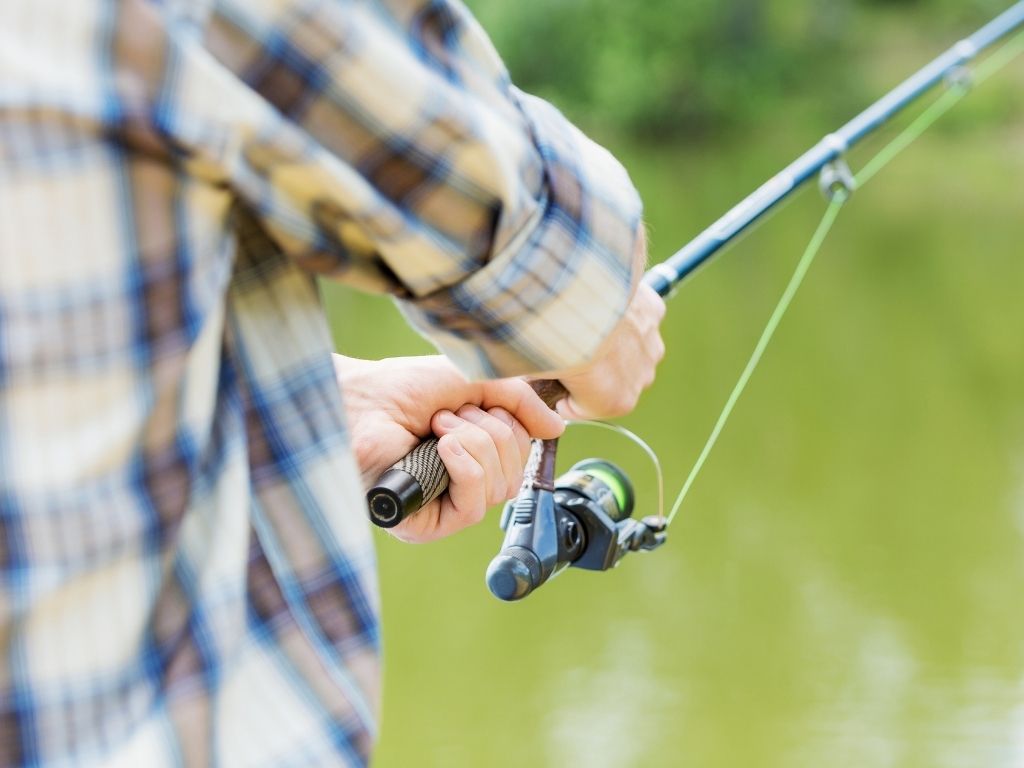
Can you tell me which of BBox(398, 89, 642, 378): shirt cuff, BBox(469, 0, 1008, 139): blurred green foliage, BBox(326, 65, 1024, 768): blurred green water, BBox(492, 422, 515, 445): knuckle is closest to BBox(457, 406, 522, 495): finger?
BBox(492, 422, 515, 445): knuckle

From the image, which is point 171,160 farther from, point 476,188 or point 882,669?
point 882,669

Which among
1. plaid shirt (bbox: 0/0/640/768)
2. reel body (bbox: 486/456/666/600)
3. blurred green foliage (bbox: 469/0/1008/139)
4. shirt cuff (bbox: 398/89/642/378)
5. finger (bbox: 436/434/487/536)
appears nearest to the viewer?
plaid shirt (bbox: 0/0/640/768)

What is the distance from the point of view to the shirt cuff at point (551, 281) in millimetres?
698

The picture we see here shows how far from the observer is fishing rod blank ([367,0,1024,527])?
0.99 meters

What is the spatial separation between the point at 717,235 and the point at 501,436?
413 millimetres

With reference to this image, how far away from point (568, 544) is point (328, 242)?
66 centimetres

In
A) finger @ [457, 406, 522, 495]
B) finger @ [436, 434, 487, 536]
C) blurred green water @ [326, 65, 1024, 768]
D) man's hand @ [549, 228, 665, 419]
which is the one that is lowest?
blurred green water @ [326, 65, 1024, 768]

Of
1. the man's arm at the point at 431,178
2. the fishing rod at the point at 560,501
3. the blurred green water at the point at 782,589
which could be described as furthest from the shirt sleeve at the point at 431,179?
the blurred green water at the point at 782,589

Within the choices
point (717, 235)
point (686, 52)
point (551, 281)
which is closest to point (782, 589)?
point (717, 235)

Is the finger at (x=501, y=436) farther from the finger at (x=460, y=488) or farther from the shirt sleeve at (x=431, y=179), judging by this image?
the shirt sleeve at (x=431, y=179)

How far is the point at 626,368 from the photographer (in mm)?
932

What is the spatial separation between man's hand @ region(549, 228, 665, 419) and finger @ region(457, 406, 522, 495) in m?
0.09

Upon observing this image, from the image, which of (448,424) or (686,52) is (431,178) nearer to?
(448,424)

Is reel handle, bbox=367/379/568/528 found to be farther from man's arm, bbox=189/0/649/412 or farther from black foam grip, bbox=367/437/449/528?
man's arm, bbox=189/0/649/412
